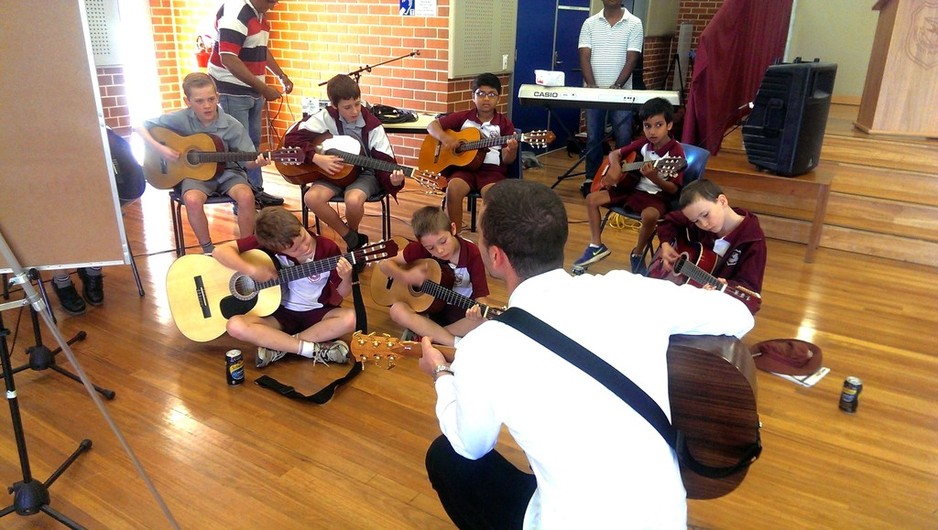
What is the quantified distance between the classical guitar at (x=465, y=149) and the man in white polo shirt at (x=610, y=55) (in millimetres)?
1430

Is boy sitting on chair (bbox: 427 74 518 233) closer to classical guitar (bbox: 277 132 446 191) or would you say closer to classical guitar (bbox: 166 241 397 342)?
classical guitar (bbox: 277 132 446 191)

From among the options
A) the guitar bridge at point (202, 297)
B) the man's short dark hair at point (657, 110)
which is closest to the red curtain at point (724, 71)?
the man's short dark hair at point (657, 110)

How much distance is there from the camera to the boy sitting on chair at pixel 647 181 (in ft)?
11.1

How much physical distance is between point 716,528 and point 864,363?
141 cm

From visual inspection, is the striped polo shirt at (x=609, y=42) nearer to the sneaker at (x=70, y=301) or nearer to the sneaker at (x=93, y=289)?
the sneaker at (x=93, y=289)

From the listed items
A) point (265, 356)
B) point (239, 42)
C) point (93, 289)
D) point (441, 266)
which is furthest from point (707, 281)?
point (239, 42)

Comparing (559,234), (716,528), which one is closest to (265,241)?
(559,234)

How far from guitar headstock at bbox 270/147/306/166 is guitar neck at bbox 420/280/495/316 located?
4.07 ft

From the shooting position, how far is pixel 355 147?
3.58 meters

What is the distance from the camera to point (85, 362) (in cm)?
266

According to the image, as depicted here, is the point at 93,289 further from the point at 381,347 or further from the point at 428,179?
the point at 381,347

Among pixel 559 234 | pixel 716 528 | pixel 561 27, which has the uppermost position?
pixel 561 27

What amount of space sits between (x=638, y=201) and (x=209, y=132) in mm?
2265

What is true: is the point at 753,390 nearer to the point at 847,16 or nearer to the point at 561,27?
the point at 561,27
